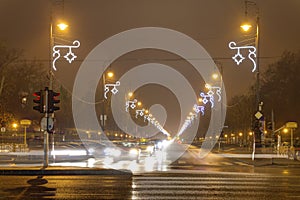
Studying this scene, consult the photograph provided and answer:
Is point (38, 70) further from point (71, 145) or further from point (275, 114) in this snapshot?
point (275, 114)

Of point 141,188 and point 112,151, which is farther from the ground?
point 141,188

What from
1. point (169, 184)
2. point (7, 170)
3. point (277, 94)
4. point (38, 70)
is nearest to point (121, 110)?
→ point (38, 70)

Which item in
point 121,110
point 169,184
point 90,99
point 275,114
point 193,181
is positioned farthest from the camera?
point 121,110

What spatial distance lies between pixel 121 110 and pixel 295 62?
31829 mm

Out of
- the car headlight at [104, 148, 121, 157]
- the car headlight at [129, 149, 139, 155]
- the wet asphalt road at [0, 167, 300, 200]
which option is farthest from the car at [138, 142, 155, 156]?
the wet asphalt road at [0, 167, 300, 200]

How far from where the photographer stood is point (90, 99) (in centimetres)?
7981

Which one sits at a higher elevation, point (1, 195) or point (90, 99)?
point (90, 99)

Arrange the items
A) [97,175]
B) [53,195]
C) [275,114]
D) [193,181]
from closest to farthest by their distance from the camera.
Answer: [53,195], [193,181], [97,175], [275,114]

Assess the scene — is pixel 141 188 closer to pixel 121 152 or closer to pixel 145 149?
pixel 121 152

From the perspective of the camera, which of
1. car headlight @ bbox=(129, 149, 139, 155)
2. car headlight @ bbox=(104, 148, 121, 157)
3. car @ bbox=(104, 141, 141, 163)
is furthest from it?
car headlight @ bbox=(104, 148, 121, 157)

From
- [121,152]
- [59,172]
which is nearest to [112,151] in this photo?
[121,152]

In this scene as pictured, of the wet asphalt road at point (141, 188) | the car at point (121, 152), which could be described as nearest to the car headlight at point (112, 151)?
the car at point (121, 152)

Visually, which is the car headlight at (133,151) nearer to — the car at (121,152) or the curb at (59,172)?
the car at (121,152)

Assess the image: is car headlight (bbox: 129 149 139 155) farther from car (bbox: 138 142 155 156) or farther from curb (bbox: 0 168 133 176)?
curb (bbox: 0 168 133 176)
